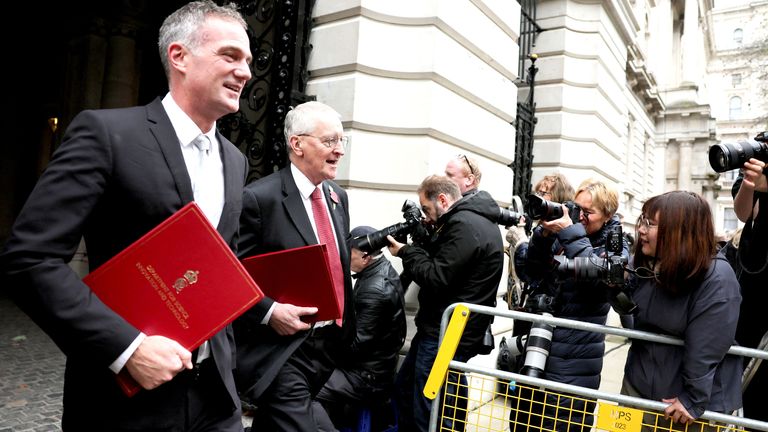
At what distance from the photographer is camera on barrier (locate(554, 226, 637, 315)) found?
2650mm

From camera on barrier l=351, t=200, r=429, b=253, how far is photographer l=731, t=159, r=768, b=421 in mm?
1889

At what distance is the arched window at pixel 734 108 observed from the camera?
204ft

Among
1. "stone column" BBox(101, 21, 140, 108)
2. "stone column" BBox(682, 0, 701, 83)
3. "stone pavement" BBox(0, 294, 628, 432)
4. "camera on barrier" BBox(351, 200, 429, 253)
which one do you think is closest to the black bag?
"camera on barrier" BBox(351, 200, 429, 253)

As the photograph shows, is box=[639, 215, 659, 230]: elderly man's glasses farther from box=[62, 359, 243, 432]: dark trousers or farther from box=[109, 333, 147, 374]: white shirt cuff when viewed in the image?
box=[109, 333, 147, 374]: white shirt cuff

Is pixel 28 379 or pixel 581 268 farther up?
pixel 581 268

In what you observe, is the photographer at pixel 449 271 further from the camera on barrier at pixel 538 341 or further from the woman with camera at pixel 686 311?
the woman with camera at pixel 686 311

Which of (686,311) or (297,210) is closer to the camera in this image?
(686,311)

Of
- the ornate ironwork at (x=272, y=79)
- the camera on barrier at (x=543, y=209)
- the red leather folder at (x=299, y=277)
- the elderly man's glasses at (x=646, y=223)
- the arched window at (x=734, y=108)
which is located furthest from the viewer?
the arched window at (x=734, y=108)

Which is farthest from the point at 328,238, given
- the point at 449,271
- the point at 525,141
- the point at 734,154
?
the point at 525,141

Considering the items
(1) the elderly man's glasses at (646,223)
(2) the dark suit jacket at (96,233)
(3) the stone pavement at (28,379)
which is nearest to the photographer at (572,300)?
(1) the elderly man's glasses at (646,223)

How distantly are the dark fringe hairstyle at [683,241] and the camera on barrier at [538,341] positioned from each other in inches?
25.6

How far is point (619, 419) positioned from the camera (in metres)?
2.43

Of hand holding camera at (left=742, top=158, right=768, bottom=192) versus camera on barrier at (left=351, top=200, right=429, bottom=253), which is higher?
hand holding camera at (left=742, top=158, right=768, bottom=192)

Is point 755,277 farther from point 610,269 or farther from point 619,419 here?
point 619,419
